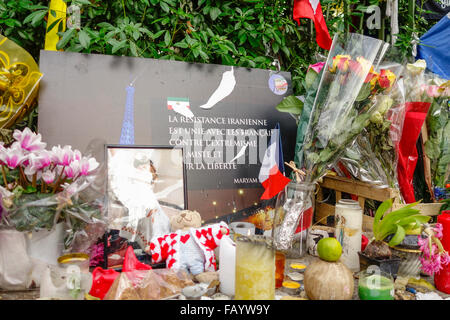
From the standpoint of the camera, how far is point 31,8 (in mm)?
1415

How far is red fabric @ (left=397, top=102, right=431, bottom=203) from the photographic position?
4.65 feet

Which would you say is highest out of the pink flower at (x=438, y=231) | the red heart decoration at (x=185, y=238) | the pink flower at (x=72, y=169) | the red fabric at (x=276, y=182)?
the pink flower at (x=72, y=169)

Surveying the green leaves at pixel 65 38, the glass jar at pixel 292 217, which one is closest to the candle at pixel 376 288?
the glass jar at pixel 292 217

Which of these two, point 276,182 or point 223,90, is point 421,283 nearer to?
point 276,182

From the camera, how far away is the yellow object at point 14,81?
1.21 metres

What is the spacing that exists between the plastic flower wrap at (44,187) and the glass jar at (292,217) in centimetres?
61

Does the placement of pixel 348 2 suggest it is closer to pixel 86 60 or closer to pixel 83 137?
pixel 86 60

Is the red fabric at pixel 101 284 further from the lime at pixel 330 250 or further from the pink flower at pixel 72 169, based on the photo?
the lime at pixel 330 250

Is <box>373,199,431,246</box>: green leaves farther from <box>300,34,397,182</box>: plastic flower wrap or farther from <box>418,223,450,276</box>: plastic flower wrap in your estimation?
<box>300,34,397,182</box>: plastic flower wrap

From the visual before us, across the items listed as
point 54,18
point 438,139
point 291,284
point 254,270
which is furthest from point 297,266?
point 54,18

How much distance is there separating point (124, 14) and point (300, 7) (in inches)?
30.9

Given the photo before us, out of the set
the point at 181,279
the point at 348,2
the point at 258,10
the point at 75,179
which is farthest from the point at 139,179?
the point at 348,2

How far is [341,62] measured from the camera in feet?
4.14

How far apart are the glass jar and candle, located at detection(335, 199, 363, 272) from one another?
14 cm
